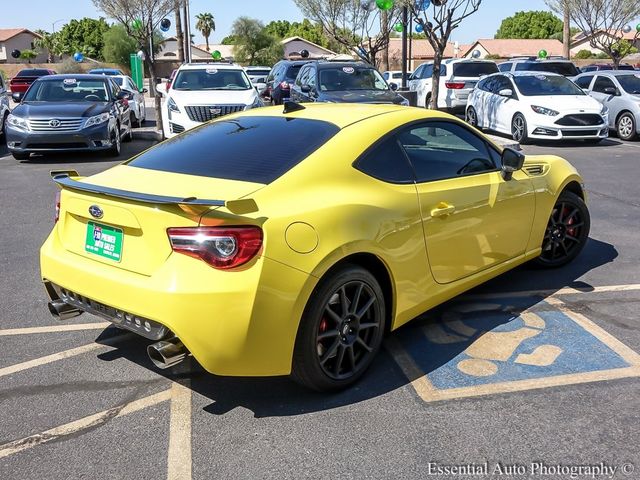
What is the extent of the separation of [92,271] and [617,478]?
269cm

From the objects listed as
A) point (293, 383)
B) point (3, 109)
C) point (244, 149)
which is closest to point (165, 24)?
point (3, 109)

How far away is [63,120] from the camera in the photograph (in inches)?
455

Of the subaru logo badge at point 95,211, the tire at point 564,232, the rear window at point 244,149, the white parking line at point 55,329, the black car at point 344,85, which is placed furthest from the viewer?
the black car at point 344,85

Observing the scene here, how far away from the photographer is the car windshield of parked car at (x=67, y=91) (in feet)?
41.4

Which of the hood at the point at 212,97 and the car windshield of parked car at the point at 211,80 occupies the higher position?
the car windshield of parked car at the point at 211,80

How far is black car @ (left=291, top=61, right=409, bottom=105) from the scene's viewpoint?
13642mm

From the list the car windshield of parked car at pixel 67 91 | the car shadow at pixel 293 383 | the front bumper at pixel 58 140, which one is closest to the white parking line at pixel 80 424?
the car shadow at pixel 293 383

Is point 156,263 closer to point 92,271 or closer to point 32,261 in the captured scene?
point 92,271

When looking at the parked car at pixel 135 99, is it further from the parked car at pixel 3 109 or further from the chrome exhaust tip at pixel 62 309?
the chrome exhaust tip at pixel 62 309

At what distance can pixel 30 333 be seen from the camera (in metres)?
4.43

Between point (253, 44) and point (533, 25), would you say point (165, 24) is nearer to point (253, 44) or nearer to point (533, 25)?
point (253, 44)

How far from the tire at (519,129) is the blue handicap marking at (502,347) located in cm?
1054

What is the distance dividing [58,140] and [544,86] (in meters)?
10.5

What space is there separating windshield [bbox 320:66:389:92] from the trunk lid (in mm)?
10857
